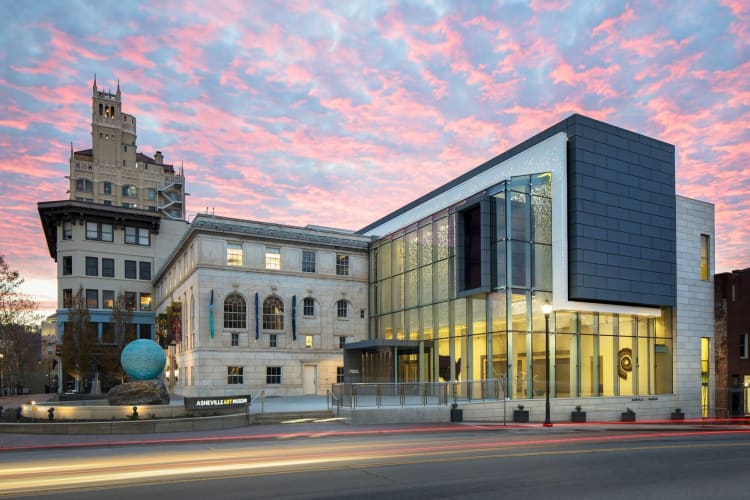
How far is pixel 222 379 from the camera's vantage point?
44438 millimetres

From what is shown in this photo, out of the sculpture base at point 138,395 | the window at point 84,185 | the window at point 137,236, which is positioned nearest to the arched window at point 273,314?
the sculpture base at point 138,395

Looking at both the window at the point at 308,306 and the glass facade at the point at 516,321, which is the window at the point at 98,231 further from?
the glass facade at the point at 516,321

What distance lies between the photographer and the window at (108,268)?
7056cm

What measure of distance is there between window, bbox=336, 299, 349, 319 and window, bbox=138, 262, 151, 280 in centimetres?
3336

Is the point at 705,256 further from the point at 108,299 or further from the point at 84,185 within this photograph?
the point at 84,185

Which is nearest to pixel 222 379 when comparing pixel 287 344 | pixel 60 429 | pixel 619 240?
pixel 287 344

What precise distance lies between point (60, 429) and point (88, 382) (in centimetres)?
4612

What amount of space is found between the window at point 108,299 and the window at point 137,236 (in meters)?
6.44

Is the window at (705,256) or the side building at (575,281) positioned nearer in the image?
the side building at (575,281)

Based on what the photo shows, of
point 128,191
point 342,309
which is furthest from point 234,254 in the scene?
point 128,191

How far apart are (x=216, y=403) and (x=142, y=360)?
24.5ft

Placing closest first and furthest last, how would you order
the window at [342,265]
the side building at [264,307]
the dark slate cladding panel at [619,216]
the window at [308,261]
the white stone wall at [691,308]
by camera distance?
the dark slate cladding panel at [619,216], the white stone wall at [691,308], the side building at [264,307], the window at [308,261], the window at [342,265]

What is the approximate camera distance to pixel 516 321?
115 feet

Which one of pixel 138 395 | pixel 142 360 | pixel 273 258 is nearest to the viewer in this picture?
pixel 138 395
